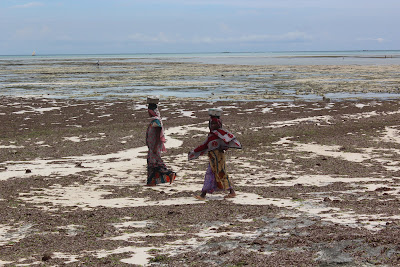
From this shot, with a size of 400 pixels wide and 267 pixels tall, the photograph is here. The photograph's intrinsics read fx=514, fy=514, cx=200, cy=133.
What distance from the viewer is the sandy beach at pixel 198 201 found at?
22.8 feet

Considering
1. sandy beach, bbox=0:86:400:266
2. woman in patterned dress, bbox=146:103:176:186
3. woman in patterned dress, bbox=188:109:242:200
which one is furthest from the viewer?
woman in patterned dress, bbox=146:103:176:186

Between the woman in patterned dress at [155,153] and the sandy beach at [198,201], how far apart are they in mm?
302

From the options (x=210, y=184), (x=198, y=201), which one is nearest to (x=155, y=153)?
(x=210, y=184)

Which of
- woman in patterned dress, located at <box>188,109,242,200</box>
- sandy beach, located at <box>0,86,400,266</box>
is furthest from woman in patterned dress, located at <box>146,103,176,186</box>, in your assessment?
woman in patterned dress, located at <box>188,109,242,200</box>

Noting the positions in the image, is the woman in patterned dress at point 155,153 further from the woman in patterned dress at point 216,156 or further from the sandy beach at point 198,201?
the woman in patterned dress at point 216,156

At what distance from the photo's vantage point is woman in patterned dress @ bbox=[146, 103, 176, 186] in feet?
40.0

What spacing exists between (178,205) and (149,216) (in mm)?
1017

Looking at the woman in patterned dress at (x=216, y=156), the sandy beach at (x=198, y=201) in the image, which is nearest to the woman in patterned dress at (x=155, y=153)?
the sandy beach at (x=198, y=201)

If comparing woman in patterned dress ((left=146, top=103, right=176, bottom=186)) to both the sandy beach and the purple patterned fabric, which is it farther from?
the purple patterned fabric

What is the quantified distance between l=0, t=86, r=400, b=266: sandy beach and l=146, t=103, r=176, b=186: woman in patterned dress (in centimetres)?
30

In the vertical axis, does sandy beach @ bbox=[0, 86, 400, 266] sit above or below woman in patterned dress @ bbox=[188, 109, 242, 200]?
below

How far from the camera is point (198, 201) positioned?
1050cm

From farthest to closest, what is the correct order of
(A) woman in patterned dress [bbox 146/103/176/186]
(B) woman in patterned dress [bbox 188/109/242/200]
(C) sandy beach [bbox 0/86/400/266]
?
(A) woman in patterned dress [bbox 146/103/176/186]
(B) woman in patterned dress [bbox 188/109/242/200]
(C) sandy beach [bbox 0/86/400/266]

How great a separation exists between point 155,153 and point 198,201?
232 centimetres
